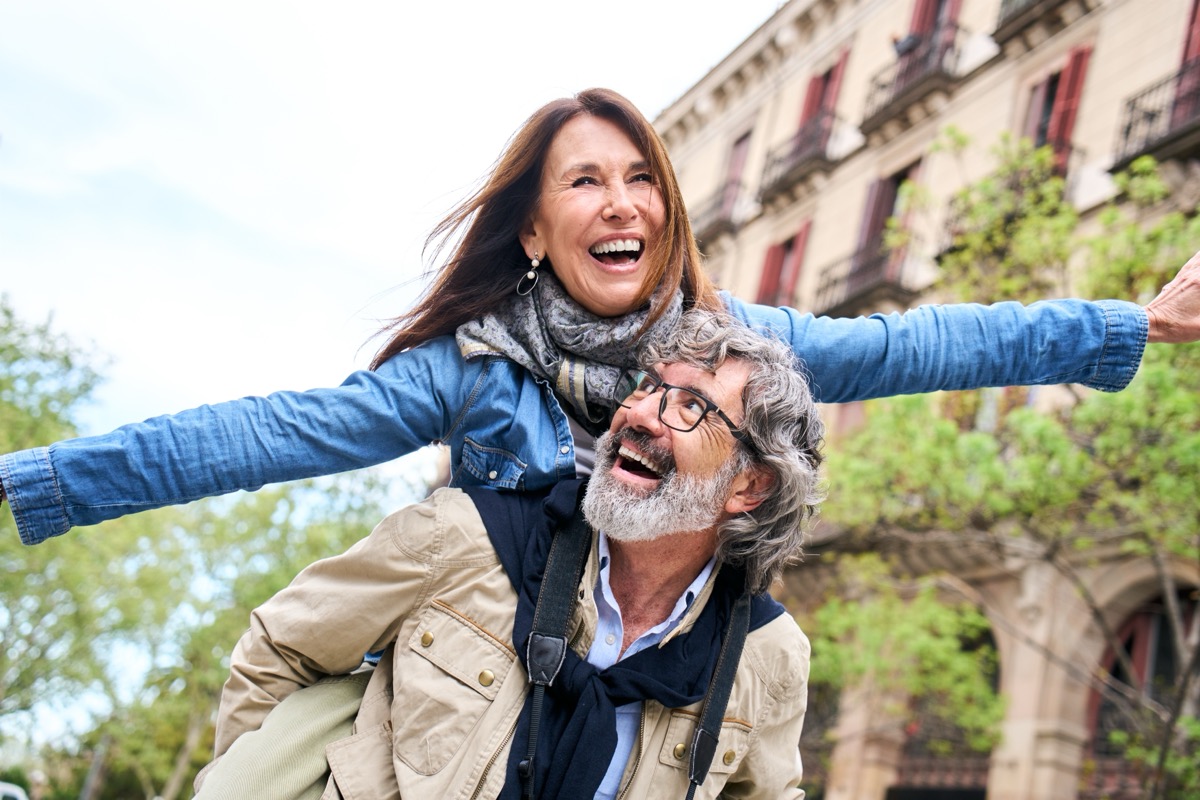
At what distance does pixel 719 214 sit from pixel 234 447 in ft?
92.7

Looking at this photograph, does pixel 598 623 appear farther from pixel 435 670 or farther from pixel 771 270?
pixel 771 270

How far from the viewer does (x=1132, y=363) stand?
3037 millimetres

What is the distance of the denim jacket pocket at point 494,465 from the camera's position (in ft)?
10.1

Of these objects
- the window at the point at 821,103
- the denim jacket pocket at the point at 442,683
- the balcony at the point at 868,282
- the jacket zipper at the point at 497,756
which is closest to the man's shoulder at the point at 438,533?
the denim jacket pocket at the point at 442,683

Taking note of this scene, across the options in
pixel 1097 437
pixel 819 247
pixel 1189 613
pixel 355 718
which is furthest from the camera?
pixel 819 247

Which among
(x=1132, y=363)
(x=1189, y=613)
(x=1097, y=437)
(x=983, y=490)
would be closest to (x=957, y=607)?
(x=1189, y=613)

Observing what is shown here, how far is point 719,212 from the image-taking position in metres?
30.4

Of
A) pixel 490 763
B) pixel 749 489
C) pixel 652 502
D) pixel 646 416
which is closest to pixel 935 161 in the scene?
pixel 749 489

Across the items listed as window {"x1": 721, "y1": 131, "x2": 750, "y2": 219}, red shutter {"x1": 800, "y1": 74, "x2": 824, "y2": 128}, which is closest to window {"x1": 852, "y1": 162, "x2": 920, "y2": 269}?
red shutter {"x1": 800, "y1": 74, "x2": 824, "y2": 128}

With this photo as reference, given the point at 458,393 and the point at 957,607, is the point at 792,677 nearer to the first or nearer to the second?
the point at 458,393

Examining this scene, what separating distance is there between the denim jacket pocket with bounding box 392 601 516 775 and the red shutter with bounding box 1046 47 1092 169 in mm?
17871

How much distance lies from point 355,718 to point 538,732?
0.49m

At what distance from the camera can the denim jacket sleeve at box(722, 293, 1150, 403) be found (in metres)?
3.02

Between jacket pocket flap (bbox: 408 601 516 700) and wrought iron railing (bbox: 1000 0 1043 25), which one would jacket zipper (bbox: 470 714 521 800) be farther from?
wrought iron railing (bbox: 1000 0 1043 25)
